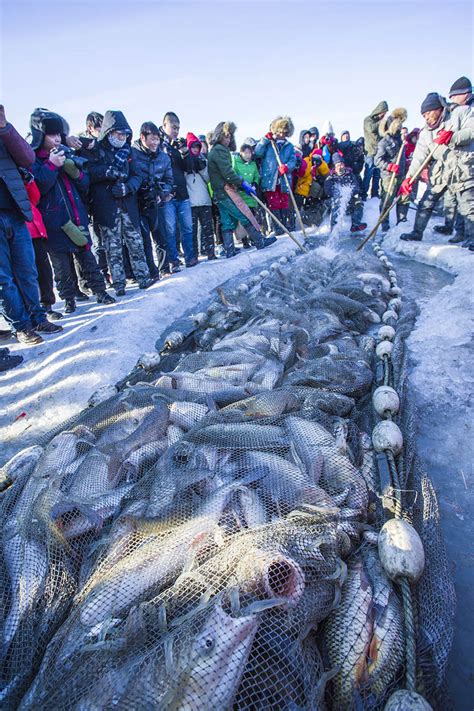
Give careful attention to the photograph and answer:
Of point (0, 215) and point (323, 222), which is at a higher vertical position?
point (0, 215)

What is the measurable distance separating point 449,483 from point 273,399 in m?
1.32

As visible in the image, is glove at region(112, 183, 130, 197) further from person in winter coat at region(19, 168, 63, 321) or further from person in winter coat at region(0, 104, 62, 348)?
person in winter coat at region(0, 104, 62, 348)

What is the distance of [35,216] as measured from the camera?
586 cm

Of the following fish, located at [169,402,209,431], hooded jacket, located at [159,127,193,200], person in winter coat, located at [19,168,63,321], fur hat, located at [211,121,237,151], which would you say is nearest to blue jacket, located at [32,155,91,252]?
person in winter coat, located at [19,168,63,321]

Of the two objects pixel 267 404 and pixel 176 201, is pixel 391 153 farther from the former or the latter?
pixel 267 404

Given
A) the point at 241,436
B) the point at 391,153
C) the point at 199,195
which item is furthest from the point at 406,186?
the point at 241,436

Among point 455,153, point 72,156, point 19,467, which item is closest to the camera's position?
point 19,467

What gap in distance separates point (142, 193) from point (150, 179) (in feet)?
1.00

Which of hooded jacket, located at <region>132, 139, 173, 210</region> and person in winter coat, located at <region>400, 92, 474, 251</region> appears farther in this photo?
person in winter coat, located at <region>400, 92, 474, 251</region>

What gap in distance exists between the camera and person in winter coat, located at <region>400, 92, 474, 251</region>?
7516 mm

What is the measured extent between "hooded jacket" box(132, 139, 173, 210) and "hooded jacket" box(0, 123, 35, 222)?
251 cm

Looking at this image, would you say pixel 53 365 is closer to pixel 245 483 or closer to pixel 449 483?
pixel 245 483

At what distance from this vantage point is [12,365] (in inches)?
197

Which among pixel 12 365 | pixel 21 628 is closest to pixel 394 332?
pixel 21 628
